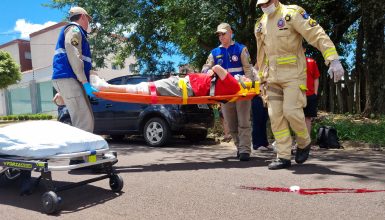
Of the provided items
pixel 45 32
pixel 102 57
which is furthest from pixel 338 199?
pixel 45 32

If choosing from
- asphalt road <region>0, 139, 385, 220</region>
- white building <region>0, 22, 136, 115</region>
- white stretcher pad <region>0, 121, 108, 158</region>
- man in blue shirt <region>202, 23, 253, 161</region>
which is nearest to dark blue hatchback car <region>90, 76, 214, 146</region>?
asphalt road <region>0, 139, 385, 220</region>

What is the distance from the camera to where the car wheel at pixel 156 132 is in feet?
30.0

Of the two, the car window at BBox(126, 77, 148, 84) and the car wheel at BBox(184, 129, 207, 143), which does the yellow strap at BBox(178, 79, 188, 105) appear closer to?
the car window at BBox(126, 77, 148, 84)

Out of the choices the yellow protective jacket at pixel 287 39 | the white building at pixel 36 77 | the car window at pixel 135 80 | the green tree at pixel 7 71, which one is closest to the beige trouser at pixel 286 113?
the yellow protective jacket at pixel 287 39

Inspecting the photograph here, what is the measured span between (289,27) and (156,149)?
4.20 metres

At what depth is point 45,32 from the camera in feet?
129

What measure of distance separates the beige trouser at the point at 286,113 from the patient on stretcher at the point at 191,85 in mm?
595

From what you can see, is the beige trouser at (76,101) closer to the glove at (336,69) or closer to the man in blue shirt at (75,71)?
the man in blue shirt at (75,71)

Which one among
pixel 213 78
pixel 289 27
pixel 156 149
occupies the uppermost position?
pixel 289 27

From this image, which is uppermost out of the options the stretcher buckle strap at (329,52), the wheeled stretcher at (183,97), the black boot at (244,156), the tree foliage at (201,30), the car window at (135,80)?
the tree foliage at (201,30)

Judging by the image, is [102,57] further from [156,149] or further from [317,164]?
[317,164]

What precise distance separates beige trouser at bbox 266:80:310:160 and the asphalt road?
0.35m

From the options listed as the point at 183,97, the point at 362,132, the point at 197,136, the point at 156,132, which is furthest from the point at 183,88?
the point at 362,132

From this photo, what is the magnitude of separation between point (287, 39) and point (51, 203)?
3576mm
